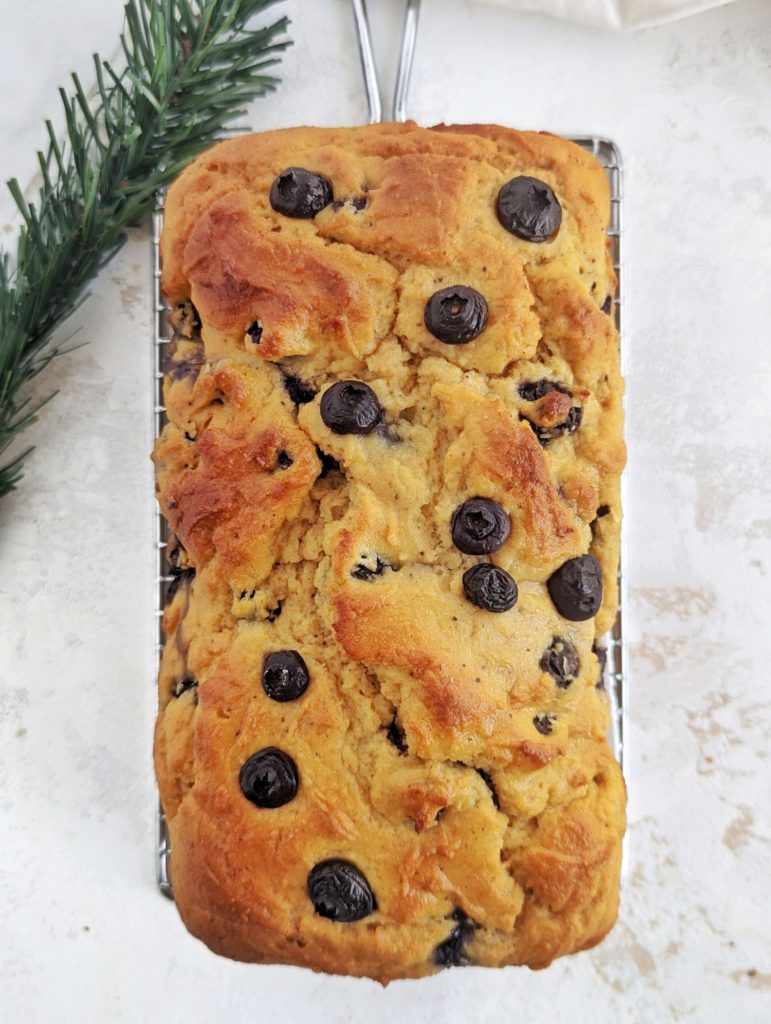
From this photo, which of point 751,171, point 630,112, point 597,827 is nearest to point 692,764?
point 597,827

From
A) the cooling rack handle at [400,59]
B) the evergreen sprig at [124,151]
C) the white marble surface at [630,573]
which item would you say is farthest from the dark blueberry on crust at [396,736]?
the cooling rack handle at [400,59]

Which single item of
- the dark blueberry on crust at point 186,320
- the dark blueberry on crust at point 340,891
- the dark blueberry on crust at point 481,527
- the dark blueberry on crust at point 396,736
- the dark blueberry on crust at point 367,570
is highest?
the dark blueberry on crust at point 186,320

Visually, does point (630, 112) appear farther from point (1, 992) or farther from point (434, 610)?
point (1, 992)

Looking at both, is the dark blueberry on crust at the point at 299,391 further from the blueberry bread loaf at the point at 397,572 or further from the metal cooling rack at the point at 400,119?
the metal cooling rack at the point at 400,119

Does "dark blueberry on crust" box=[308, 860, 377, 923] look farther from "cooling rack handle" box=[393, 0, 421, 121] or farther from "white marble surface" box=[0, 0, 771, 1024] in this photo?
"cooling rack handle" box=[393, 0, 421, 121]

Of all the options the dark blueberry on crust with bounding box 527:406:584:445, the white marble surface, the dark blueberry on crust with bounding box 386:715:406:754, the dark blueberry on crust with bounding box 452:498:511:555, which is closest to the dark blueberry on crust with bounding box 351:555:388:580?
the dark blueberry on crust with bounding box 452:498:511:555
